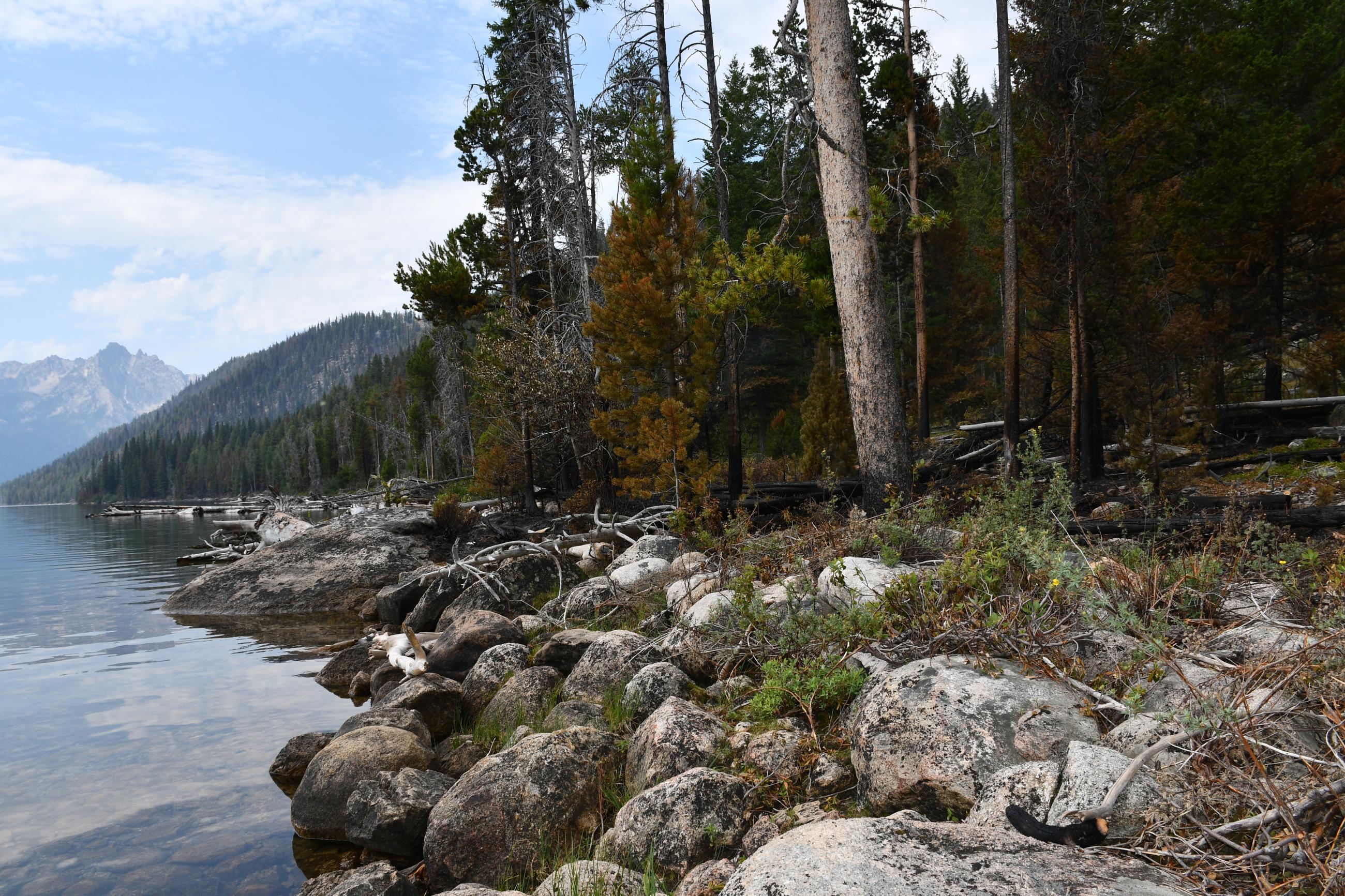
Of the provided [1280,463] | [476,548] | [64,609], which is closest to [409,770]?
[476,548]

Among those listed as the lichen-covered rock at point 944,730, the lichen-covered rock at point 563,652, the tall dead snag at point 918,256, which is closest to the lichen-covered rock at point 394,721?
the lichen-covered rock at point 563,652

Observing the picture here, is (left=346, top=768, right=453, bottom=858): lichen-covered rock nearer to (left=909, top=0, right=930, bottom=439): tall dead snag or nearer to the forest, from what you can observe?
the forest

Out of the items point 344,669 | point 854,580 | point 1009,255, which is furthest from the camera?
point 1009,255

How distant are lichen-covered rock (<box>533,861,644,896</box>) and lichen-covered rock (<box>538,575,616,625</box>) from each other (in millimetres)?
5104

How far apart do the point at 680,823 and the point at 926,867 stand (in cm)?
157

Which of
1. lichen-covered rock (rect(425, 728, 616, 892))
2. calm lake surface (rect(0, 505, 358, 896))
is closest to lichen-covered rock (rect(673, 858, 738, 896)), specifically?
lichen-covered rock (rect(425, 728, 616, 892))

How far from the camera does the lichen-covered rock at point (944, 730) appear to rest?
10.0ft

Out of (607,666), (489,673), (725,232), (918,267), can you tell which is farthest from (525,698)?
(918,267)

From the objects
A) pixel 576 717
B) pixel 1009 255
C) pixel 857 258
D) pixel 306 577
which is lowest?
pixel 306 577

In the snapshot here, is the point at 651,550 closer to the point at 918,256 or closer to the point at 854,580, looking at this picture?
the point at 854,580

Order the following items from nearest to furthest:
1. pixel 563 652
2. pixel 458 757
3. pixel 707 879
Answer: pixel 707 879
pixel 458 757
pixel 563 652

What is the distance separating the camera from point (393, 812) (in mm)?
4613

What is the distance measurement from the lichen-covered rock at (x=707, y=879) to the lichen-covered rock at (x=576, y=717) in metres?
2.10

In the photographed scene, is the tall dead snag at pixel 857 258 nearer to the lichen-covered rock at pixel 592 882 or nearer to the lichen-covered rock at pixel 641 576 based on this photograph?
the lichen-covered rock at pixel 641 576
